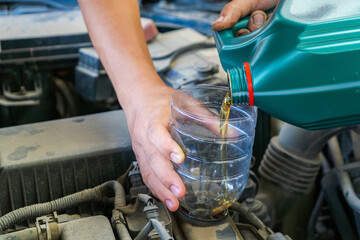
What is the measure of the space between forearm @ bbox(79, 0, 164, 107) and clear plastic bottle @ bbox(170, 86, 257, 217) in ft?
0.51

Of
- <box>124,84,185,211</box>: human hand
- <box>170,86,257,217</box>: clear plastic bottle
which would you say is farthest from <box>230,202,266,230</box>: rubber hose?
<box>124,84,185,211</box>: human hand

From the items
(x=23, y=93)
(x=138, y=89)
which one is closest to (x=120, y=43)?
(x=138, y=89)

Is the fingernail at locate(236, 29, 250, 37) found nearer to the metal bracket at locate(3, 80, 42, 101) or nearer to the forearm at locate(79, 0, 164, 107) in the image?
the forearm at locate(79, 0, 164, 107)

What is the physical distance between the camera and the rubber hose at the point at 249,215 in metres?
0.94

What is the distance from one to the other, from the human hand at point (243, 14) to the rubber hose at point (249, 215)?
362 millimetres

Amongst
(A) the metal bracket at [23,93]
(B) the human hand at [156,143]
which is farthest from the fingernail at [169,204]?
(A) the metal bracket at [23,93]

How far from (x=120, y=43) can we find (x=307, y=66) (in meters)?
Answer: 0.54

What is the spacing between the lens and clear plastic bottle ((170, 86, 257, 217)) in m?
0.90

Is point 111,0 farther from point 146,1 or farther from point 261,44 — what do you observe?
point 146,1

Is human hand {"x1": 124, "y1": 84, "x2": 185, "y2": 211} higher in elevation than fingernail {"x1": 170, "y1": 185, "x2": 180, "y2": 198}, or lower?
higher

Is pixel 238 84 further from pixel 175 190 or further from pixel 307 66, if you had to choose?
pixel 175 190

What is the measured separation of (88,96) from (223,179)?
2.63 ft

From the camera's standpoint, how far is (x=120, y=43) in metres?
1.08

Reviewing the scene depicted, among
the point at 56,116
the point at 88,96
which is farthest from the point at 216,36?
the point at 56,116
